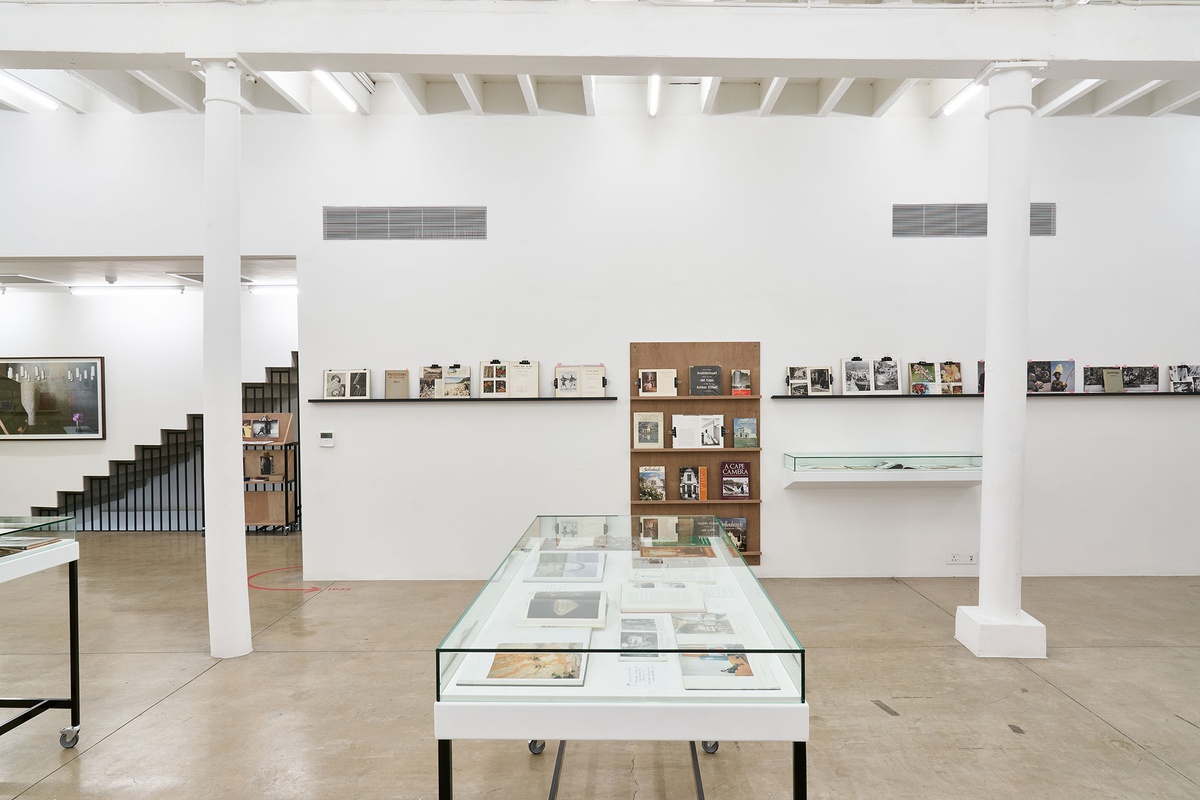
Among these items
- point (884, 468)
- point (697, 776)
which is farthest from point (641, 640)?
point (884, 468)

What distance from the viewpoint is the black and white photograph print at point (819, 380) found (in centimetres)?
610

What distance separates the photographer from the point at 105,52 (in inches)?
170

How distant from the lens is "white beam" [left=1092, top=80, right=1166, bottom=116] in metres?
5.44

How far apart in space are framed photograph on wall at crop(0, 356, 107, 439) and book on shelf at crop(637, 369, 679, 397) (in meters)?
7.63

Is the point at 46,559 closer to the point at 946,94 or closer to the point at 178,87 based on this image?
the point at 178,87

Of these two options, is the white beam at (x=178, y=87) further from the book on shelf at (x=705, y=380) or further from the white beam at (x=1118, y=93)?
the white beam at (x=1118, y=93)

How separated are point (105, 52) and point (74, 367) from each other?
6615 millimetres

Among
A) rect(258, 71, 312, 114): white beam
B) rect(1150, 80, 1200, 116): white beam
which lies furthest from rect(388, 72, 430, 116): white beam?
rect(1150, 80, 1200, 116): white beam

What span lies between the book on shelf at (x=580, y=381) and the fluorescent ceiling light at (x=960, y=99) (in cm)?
358

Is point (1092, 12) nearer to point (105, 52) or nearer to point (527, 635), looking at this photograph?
point (527, 635)

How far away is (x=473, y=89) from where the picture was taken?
5.68 metres

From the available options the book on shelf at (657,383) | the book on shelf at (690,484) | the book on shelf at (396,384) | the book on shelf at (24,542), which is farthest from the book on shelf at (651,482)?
the book on shelf at (24,542)

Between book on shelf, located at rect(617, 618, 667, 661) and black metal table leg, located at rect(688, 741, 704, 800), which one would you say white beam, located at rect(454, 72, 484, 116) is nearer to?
book on shelf, located at rect(617, 618, 667, 661)

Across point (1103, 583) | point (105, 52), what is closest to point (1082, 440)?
point (1103, 583)
